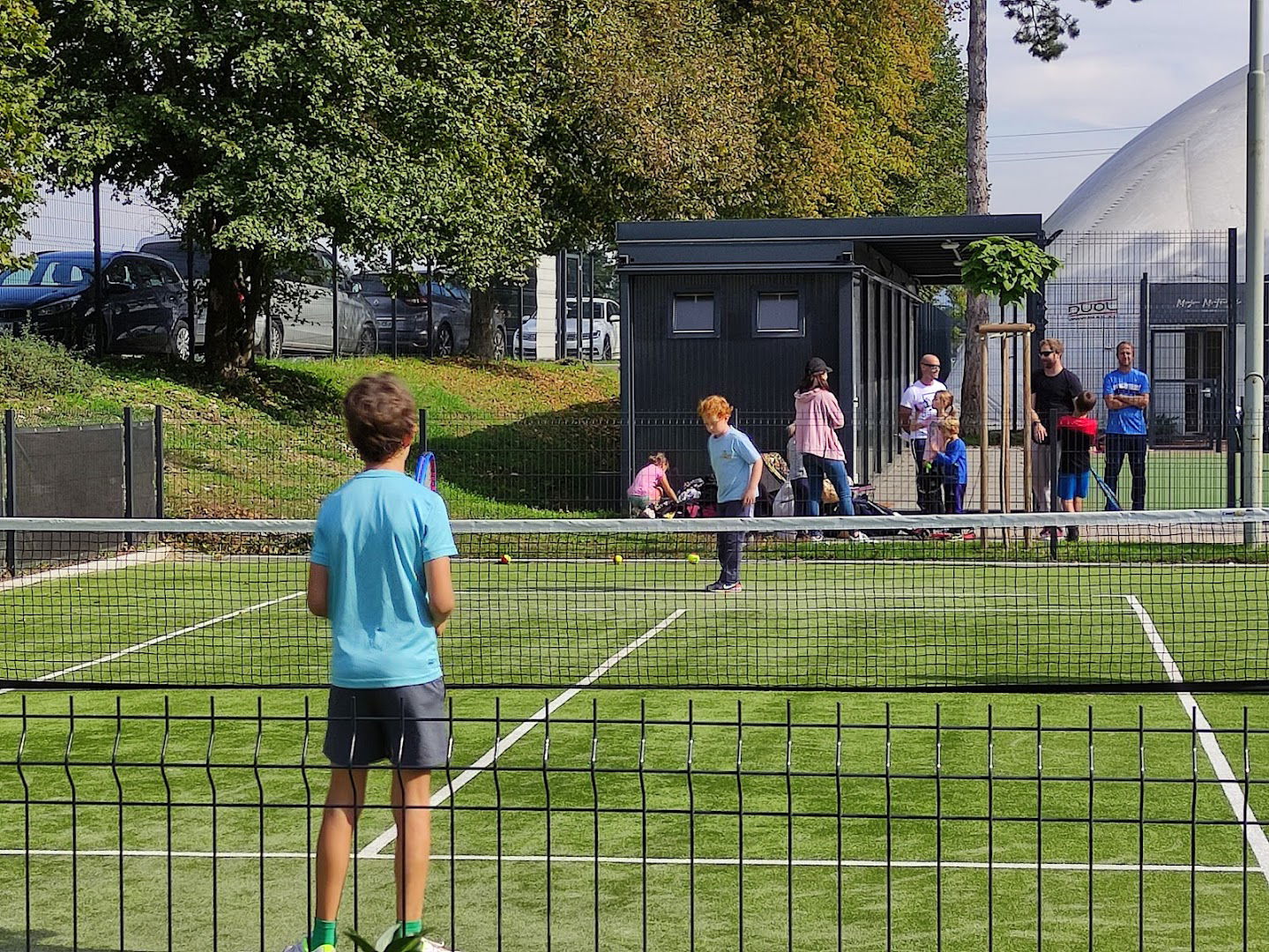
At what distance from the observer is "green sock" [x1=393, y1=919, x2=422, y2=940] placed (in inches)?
197

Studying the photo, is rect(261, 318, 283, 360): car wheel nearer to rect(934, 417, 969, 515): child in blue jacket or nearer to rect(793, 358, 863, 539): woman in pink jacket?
rect(793, 358, 863, 539): woman in pink jacket

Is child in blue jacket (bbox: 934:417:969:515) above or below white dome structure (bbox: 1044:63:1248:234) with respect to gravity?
below

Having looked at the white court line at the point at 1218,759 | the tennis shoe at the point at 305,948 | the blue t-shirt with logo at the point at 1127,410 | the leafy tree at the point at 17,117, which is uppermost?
the leafy tree at the point at 17,117

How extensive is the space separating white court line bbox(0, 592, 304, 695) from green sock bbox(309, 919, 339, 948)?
6.11 m

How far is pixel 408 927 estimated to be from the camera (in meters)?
5.17

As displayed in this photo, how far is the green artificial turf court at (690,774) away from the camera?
615 centimetres

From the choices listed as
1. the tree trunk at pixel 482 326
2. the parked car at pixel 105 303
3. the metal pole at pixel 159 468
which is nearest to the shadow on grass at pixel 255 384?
the parked car at pixel 105 303

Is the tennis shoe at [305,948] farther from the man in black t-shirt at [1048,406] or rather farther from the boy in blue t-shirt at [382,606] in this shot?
the man in black t-shirt at [1048,406]

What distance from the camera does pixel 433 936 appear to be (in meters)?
6.22

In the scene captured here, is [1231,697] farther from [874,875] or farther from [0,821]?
[0,821]

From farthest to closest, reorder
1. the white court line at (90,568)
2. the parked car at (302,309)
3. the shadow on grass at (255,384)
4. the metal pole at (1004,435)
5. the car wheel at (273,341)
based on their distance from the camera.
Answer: the car wheel at (273,341) < the parked car at (302,309) < the shadow on grass at (255,384) < the metal pole at (1004,435) < the white court line at (90,568)

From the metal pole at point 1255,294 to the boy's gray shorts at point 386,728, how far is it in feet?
50.5

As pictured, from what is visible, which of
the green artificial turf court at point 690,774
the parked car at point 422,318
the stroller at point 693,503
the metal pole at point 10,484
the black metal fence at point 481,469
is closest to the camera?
the green artificial turf court at point 690,774

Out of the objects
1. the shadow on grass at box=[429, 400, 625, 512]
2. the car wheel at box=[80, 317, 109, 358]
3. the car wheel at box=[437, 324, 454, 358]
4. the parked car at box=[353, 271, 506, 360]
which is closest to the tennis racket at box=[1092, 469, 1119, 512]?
the shadow on grass at box=[429, 400, 625, 512]
